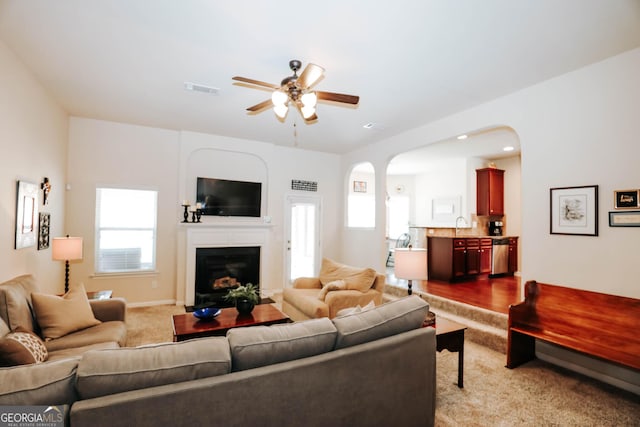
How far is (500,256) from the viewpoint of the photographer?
6605mm

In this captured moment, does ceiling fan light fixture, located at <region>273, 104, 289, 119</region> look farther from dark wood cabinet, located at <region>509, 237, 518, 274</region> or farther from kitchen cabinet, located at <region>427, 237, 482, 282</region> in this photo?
dark wood cabinet, located at <region>509, 237, 518, 274</region>

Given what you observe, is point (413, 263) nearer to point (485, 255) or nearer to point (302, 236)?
point (302, 236)

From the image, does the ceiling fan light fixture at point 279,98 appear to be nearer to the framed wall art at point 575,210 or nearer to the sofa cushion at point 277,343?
the sofa cushion at point 277,343

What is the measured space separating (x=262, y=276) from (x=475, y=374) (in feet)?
12.6

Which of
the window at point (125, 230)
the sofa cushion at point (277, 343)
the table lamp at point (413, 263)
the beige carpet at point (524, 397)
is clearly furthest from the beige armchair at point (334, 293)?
the window at point (125, 230)

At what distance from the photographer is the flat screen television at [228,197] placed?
538 centimetres

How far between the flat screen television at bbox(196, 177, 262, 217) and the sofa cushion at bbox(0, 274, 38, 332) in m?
2.92

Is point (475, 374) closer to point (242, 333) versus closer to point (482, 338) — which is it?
→ point (482, 338)

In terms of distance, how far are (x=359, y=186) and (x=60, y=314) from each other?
21.8 ft

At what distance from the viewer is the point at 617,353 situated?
248 cm

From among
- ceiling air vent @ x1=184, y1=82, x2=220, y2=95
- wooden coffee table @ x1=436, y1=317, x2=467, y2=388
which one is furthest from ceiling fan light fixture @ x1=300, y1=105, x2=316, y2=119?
wooden coffee table @ x1=436, y1=317, x2=467, y2=388

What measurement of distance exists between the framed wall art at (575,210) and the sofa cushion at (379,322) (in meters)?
2.00

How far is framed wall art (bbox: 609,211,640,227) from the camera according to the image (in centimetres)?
262

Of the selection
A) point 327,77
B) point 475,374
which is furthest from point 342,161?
point 475,374
